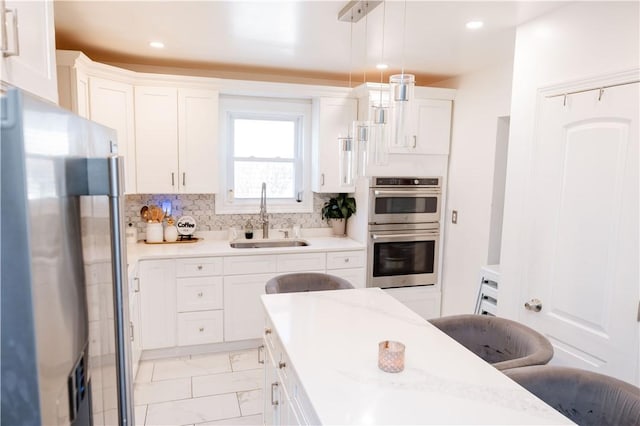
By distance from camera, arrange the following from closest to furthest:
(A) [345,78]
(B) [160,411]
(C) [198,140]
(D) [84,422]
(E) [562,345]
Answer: (D) [84,422] < (E) [562,345] < (B) [160,411] < (C) [198,140] < (A) [345,78]

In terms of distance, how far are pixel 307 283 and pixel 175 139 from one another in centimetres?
185

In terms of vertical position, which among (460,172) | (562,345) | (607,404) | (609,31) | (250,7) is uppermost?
(250,7)

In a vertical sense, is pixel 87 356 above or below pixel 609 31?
below

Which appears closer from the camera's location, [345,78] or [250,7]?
[250,7]

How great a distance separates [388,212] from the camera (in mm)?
3834

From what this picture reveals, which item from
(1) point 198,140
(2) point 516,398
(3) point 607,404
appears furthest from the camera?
(1) point 198,140

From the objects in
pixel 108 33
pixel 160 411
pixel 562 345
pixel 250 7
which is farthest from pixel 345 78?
pixel 160 411

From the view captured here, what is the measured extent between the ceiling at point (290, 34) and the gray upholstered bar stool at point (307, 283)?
162 cm

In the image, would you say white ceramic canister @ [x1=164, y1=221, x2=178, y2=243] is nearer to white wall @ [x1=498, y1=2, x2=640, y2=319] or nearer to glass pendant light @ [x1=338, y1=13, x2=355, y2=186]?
glass pendant light @ [x1=338, y1=13, x2=355, y2=186]

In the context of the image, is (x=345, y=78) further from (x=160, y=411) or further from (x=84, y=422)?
(x=84, y=422)

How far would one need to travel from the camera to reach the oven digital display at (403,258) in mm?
3865

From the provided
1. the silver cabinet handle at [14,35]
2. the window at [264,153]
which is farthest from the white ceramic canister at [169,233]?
the silver cabinet handle at [14,35]

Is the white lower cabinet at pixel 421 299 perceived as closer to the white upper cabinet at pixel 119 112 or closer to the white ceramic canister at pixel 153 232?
the white ceramic canister at pixel 153 232

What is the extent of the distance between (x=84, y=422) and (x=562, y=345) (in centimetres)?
241
